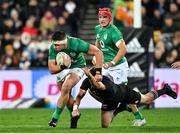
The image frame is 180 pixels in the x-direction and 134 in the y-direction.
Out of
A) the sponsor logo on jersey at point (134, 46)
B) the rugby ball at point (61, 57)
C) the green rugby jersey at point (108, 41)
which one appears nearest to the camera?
the rugby ball at point (61, 57)

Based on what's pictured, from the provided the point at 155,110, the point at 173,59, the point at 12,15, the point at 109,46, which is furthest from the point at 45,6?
the point at 109,46

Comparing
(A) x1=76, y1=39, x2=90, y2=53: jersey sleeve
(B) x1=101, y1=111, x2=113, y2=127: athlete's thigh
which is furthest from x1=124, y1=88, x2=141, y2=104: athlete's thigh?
(A) x1=76, y1=39, x2=90, y2=53: jersey sleeve

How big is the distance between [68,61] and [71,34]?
12492 millimetres

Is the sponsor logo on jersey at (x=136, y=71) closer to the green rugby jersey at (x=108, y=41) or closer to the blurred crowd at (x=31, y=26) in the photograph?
the blurred crowd at (x=31, y=26)

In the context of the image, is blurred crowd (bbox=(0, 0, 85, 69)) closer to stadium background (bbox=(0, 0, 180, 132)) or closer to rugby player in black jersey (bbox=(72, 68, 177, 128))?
stadium background (bbox=(0, 0, 180, 132))

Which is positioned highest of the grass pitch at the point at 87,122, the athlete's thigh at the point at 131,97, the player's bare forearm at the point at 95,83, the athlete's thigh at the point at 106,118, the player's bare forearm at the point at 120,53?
the player's bare forearm at the point at 120,53

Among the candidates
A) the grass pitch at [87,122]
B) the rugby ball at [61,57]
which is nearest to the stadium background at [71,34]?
the grass pitch at [87,122]

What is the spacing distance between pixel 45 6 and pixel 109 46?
13.5 meters

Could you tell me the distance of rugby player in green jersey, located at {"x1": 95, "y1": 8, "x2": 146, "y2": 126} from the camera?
18.3 m

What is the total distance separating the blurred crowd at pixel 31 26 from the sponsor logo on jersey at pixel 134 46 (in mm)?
4123

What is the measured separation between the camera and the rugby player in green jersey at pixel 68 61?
17.1 metres

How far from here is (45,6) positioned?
31.8m

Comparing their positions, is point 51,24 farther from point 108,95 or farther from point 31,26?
point 108,95

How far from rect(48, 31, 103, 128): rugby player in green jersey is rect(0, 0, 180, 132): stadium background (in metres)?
7.27
